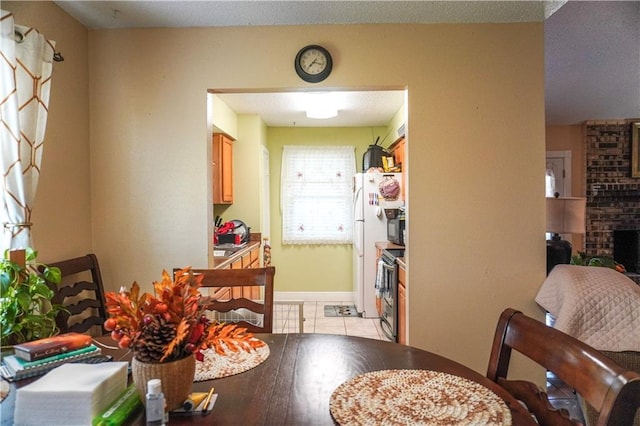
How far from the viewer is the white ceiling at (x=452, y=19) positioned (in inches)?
83.4

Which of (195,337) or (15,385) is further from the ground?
(195,337)

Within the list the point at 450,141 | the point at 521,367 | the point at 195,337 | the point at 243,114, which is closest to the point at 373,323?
the point at 521,367

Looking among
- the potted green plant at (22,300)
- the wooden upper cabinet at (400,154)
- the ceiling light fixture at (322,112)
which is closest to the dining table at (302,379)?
the potted green plant at (22,300)

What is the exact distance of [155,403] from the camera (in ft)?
2.71

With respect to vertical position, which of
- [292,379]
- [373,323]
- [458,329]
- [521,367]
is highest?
[292,379]

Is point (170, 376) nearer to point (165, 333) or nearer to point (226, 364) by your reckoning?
point (165, 333)

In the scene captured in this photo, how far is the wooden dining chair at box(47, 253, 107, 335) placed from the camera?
1.97m

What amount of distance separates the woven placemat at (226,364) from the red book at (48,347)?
0.40 m

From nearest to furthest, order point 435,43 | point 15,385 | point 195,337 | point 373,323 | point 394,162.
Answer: point 195,337
point 15,385
point 435,43
point 373,323
point 394,162

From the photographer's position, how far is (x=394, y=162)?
4.48 meters

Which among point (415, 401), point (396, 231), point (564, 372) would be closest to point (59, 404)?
point (415, 401)

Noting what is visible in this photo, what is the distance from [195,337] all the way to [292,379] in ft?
1.16

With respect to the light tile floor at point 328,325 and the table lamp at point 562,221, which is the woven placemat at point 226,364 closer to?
the table lamp at point 562,221

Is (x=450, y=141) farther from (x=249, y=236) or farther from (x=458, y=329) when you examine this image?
(x=249, y=236)
